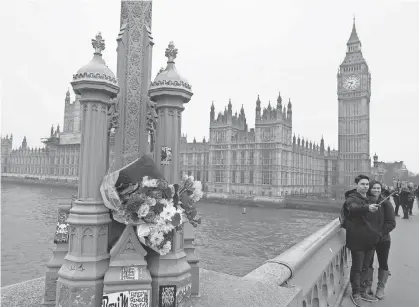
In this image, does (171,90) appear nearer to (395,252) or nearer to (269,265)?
(269,265)

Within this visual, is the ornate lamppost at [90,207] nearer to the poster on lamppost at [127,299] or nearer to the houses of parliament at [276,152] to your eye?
the poster on lamppost at [127,299]

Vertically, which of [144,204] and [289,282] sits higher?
[144,204]

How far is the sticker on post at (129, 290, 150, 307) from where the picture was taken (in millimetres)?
1957

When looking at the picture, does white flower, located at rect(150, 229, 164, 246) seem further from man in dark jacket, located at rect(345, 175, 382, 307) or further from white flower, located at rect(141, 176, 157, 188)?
man in dark jacket, located at rect(345, 175, 382, 307)

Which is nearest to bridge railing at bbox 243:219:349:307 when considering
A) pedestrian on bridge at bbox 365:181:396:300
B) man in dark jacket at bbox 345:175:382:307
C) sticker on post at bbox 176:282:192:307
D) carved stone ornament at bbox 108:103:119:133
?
man in dark jacket at bbox 345:175:382:307

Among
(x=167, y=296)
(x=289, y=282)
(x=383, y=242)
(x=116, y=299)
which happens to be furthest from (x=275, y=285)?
(x=383, y=242)

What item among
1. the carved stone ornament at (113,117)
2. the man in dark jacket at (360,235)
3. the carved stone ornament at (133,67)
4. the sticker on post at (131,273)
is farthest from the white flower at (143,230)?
Answer: the man in dark jacket at (360,235)

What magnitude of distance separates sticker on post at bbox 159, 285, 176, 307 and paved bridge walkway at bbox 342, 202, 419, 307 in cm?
229

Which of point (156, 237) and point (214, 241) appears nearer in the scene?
point (156, 237)

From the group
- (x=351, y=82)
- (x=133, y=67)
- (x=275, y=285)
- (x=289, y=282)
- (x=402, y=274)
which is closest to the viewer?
(x=275, y=285)

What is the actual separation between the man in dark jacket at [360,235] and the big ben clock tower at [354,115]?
5568cm

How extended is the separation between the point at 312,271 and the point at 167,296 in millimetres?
1674

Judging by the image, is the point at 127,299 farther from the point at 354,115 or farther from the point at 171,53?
the point at 354,115

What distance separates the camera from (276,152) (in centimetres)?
4378
